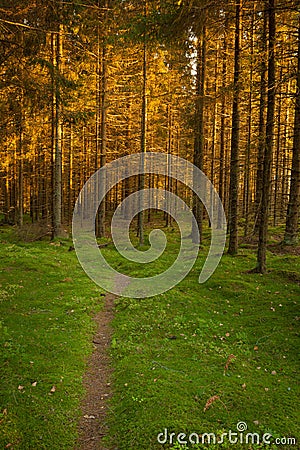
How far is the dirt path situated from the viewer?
510 centimetres

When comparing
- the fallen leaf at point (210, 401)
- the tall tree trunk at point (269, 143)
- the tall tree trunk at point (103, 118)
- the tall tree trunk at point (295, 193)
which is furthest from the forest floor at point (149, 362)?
the tall tree trunk at point (103, 118)

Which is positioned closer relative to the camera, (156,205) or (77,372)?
(77,372)

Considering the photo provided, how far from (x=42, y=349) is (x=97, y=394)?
183cm

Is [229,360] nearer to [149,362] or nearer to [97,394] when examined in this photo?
[149,362]

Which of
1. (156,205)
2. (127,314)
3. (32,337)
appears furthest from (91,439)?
(156,205)

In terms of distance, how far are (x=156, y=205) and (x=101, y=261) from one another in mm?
25039

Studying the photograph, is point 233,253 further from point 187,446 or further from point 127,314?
point 187,446

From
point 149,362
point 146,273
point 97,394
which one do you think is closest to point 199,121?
point 146,273

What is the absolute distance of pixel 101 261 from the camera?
17188mm

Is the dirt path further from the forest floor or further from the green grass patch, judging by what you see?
the green grass patch

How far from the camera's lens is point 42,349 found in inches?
289

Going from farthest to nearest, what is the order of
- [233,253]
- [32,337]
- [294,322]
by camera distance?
[233,253]
[294,322]
[32,337]

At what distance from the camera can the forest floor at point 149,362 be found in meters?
5.12

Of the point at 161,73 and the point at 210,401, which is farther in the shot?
the point at 161,73
